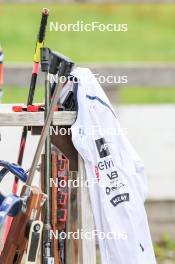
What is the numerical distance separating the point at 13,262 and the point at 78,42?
15837mm

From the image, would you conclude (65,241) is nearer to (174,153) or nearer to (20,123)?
(20,123)

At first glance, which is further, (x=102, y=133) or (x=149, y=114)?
(x=149, y=114)

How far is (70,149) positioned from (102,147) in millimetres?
204

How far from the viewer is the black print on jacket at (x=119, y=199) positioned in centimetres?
543

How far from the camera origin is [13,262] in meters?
5.35

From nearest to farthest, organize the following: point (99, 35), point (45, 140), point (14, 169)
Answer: point (45, 140)
point (14, 169)
point (99, 35)

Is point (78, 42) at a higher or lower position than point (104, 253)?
higher

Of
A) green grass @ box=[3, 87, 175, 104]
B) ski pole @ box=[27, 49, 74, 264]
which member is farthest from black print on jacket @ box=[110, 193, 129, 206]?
green grass @ box=[3, 87, 175, 104]

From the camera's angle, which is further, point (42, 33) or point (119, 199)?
point (42, 33)

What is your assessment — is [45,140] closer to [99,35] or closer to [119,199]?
[119,199]

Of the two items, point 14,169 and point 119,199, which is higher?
point 14,169

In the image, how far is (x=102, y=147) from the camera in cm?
543

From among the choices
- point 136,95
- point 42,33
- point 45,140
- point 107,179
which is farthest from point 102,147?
point 136,95

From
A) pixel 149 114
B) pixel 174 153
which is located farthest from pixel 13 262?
pixel 149 114
